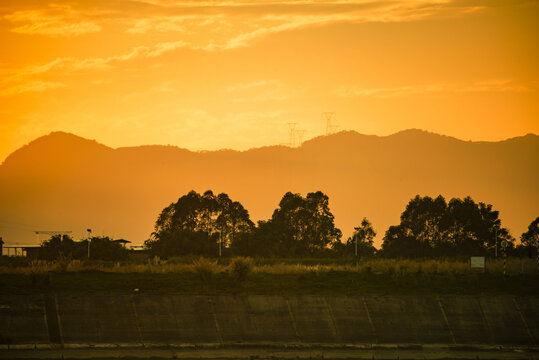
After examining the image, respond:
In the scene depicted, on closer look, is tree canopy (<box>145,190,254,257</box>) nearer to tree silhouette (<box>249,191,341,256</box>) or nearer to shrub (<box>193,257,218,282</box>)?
tree silhouette (<box>249,191,341,256</box>)

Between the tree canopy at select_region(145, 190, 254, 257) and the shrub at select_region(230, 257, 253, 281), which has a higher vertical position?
the tree canopy at select_region(145, 190, 254, 257)

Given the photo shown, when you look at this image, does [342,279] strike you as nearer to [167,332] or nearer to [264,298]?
[264,298]

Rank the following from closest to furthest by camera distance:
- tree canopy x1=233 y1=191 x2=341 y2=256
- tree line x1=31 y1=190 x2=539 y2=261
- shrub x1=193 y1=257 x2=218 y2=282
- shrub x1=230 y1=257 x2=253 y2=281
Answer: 1. shrub x1=230 y1=257 x2=253 y2=281
2. shrub x1=193 y1=257 x2=218 y2=282
3. tree line x1=31 y1=190 x2=539 y2=261
4. tree canopy x1=233 y1=191 x2=341 y2=256

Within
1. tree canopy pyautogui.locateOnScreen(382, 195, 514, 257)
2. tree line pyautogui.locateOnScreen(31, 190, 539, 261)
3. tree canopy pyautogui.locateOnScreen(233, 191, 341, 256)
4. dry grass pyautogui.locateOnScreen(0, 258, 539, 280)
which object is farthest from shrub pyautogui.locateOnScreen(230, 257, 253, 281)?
tree canopy pyautogui.locateOnScreen(382, 195, 514, 257)

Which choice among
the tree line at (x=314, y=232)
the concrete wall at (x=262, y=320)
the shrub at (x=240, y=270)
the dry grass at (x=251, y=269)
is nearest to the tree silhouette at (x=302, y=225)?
the tree line at (x=314, y=232)

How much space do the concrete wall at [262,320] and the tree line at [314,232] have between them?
60377mm

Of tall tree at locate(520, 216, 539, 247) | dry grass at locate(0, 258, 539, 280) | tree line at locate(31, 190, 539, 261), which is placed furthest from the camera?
tall tree at locate(520, 216, 539, 247)

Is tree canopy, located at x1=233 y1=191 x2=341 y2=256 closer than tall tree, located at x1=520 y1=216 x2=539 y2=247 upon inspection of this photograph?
Yes

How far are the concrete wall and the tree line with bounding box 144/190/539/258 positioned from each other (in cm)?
6038

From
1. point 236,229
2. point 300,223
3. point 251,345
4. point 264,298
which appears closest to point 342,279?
point 264,298

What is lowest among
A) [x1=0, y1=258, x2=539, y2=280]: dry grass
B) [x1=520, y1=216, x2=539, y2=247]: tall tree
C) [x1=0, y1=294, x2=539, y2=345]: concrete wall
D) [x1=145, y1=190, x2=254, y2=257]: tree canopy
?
[x1=0, y1=294, x2=539, y2=345]: concrete wall

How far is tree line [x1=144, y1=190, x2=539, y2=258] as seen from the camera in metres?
112

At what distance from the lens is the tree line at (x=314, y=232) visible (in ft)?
366

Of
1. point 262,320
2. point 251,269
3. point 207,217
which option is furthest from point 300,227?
point 262,320
